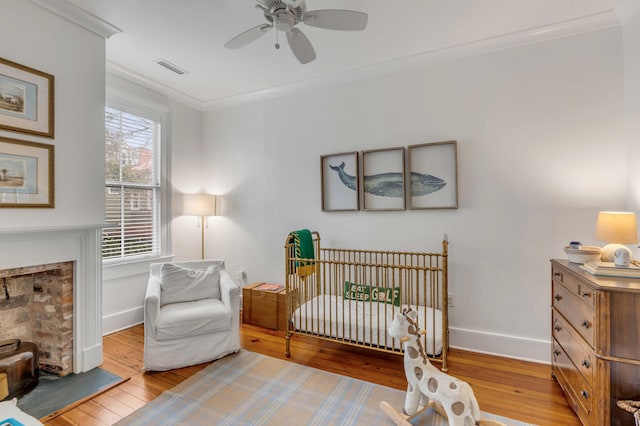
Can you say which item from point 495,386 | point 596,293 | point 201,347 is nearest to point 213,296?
point 201,347

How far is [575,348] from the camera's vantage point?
1734 mm

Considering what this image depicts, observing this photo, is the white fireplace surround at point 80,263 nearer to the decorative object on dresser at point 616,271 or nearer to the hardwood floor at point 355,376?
the hardwood floor at point 355,376

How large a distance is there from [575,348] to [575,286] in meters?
0.36

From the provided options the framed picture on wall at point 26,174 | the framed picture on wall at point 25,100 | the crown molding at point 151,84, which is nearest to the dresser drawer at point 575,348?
the framed picture on wall at point 26,174

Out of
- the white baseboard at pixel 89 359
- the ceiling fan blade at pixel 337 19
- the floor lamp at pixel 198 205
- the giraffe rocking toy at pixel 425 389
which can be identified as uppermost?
the ceiling fan blade at pixel 337 19

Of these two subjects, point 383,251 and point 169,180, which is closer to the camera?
point 383,251

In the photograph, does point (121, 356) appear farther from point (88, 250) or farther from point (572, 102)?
point (572, 102)

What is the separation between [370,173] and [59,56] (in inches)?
104

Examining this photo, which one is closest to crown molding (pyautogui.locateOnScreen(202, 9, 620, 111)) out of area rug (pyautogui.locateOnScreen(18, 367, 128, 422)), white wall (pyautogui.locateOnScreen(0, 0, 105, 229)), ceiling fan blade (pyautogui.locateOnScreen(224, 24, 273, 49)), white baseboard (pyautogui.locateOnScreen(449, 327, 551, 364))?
ceiling fan blade (pyautogui.locateOnScreen(224, 24, 273, 49))

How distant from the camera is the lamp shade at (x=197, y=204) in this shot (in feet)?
11.7

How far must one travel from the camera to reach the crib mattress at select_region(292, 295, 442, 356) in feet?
7.35

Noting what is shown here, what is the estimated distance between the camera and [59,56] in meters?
2.11

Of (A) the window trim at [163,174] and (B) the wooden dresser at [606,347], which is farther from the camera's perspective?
(A) the window trim at [163,174]

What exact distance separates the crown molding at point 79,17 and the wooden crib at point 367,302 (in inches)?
85.7
